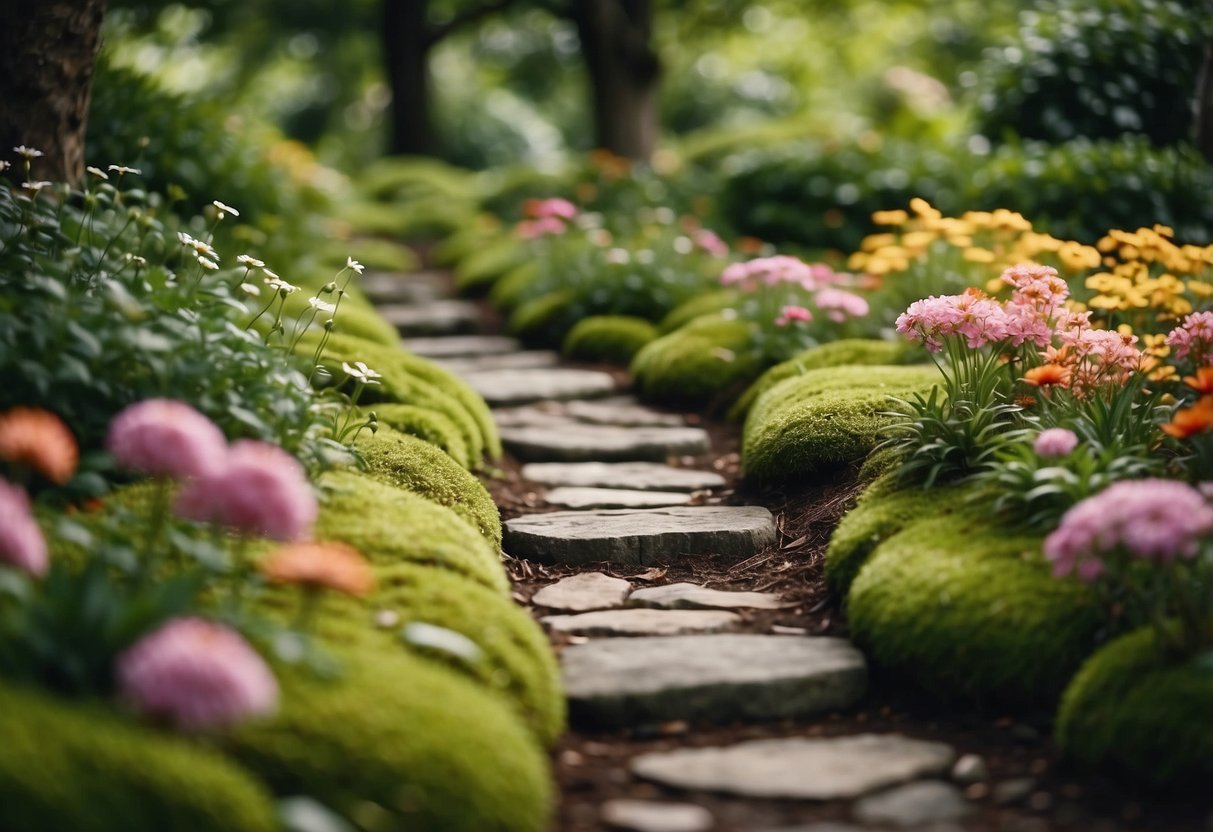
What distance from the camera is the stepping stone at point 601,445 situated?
18.2 ft

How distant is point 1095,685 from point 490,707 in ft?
4.77

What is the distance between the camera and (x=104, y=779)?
209cm

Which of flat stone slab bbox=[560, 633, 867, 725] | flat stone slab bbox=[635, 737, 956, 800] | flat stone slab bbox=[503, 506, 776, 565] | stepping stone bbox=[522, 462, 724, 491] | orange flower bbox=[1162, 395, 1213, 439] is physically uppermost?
orange flower bbox=[1162, 395, 1213, 439]

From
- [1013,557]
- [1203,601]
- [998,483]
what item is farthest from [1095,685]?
[998,483]

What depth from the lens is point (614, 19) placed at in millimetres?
12328

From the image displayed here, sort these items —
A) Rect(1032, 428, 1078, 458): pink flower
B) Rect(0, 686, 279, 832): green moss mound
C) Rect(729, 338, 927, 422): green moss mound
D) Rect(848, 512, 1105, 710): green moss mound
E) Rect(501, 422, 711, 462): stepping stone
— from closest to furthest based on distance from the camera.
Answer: Rect(0, 686, 279, 832): green moss mound, Rect(848, 512, 1105, 710): green moss mound, Rect(1032, 428, 1078, 458): pink flower, Rect(501, 422, 711, 462): stepping stone, Rect(729, 338, 927, 422): green moss mound

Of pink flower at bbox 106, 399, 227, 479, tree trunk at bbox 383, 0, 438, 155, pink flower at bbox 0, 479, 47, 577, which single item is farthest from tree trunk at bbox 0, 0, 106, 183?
tree trunk at bbox 383, 0, 438, 155

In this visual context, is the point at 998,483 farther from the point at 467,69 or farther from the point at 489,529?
the point at 467,69

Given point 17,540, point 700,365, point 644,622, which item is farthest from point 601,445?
point 17,540

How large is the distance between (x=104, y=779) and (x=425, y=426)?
2749 millimetres

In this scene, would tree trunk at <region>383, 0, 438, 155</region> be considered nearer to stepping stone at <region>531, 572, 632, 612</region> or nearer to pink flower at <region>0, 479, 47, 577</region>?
stepping stone at <region>531, 572, 632, 612</region>

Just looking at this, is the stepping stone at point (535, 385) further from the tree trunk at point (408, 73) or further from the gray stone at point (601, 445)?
the tree trunk at point (408, 73)

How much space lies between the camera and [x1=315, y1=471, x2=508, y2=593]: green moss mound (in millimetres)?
3373

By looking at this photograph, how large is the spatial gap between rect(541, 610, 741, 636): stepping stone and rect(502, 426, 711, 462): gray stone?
1.87 meters
